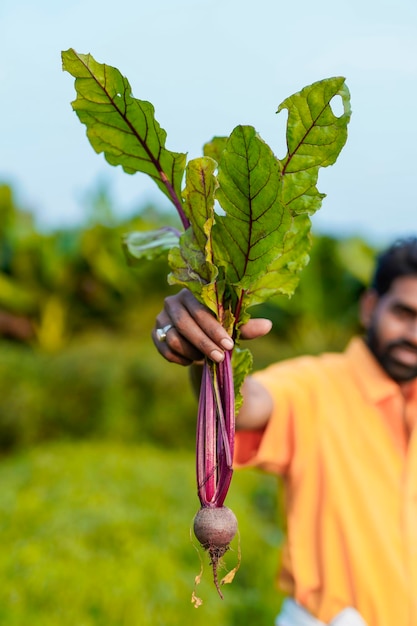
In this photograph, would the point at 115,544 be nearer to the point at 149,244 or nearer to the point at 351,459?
A: the point at 351,459

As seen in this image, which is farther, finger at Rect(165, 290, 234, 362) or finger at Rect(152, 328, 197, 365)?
finger at Rect(152, 328, 197, 365)

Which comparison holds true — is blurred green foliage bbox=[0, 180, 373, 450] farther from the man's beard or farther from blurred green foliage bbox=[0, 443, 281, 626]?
the man's beard

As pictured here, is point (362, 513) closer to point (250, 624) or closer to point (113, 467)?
point (250, 624)

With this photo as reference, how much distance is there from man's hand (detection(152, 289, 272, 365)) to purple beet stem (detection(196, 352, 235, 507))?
0.05 metres

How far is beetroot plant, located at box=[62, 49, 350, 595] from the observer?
132cm

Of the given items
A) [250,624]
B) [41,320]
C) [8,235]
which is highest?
[8,235]

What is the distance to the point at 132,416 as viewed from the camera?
7.31 m

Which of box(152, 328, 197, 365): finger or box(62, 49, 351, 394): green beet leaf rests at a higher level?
box(62, 49, 351, 394): green beet leaf

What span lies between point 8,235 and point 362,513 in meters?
7.54

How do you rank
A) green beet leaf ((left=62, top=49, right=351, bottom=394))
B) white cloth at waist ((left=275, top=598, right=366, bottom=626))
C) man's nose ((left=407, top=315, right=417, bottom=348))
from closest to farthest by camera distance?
green beet leaf ((left=62, top=49, right=351, bottom=394)) → white cloth at waist ((left=275, top=598, right=366, bottom=626)) → man's nose ((left=407, top=315, right=417, bottom=348))

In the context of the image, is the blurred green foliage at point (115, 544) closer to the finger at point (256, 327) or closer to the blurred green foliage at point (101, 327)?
the blurred green foliage at point (101, 327)

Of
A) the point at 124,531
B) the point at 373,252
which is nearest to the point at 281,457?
the point at 124,531

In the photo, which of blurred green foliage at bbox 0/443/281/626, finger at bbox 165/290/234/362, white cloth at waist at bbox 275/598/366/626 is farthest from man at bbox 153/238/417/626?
blurred green foliage at bbox 0/443/281/626

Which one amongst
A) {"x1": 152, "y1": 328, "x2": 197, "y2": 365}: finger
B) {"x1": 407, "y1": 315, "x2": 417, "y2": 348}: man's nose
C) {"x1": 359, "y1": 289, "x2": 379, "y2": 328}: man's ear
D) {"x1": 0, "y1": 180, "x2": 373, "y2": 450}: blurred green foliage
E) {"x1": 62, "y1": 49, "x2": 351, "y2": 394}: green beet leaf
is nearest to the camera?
{"x1": 62, "y1": 49, "x2": 351, "y2": 394}: green beet leaf
